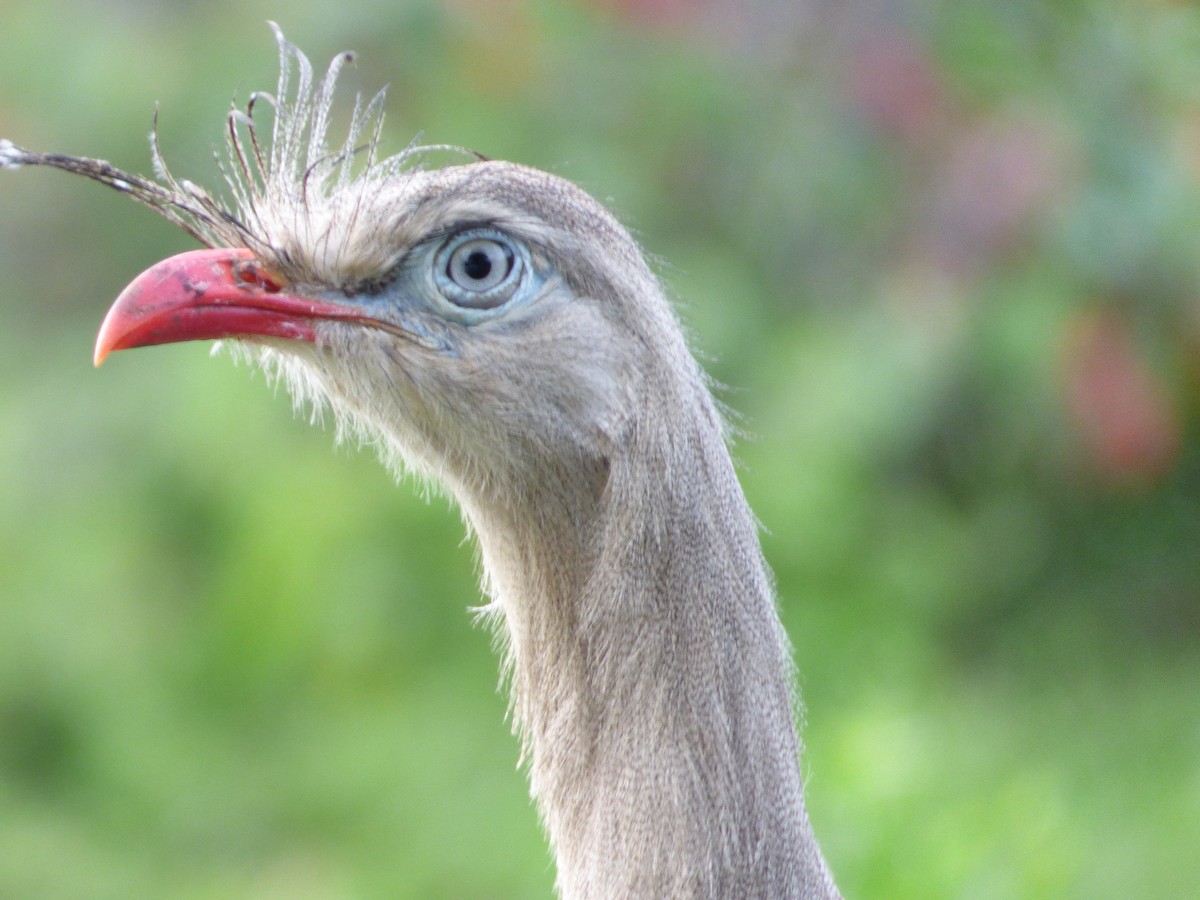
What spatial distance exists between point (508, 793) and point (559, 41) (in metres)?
2.26

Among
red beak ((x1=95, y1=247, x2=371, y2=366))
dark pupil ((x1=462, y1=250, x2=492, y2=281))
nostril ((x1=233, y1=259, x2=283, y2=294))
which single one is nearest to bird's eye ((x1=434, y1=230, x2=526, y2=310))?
dark pupil ((x1=462, y1=250, x2=492, y2=281))

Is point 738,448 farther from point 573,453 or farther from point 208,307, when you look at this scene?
point 208,307

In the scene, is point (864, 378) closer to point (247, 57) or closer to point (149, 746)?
point (247, 57)

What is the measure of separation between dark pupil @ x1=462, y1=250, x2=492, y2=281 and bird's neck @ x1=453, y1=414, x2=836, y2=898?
27 cm

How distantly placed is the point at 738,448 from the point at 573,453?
2.41m

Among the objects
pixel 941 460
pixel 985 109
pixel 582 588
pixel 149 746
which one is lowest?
pixel 582 588

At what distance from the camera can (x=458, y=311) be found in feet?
6.42

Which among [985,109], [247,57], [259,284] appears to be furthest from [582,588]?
[247,57]

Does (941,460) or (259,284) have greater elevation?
(941,460)

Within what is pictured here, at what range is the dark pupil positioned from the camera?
1.95m

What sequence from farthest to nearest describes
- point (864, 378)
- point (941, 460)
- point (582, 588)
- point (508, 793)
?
point (941, 460), point (508, 793), point (864, 378), point (582, 588)

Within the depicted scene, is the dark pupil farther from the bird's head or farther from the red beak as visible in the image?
the red beak

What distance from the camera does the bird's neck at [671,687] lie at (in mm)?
1870

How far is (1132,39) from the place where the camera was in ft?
14.3
